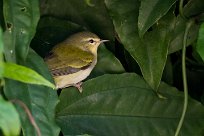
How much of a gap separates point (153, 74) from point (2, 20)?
1.65 ft

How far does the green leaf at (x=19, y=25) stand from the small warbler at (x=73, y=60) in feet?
1.65

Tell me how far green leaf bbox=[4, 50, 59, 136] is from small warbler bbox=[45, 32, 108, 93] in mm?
427

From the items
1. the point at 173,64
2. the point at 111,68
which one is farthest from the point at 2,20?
the point at 173,64

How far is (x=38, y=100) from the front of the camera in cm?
129

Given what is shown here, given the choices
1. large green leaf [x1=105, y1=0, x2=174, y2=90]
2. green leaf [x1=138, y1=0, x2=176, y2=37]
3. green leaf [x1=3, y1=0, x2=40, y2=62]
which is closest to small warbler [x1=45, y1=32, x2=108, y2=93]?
large green leaf [x1=105, y1=0, x2=174, y2=90]

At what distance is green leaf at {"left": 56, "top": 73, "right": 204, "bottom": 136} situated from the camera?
5.58 ft

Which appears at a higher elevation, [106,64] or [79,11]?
[79,11]

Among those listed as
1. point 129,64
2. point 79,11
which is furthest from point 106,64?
point 79,11

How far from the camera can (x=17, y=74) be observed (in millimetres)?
924

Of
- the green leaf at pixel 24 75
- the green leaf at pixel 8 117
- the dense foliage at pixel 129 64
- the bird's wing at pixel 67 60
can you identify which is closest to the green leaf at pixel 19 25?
the dense foliage at pixel 129 64

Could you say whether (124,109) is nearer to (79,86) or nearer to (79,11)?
(79,86)

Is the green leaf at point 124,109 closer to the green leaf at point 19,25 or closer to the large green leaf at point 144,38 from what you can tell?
the large green leaf at point 144,38

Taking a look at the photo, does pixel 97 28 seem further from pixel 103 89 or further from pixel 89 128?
pixel 89 128

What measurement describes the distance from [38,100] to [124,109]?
21.2 inches
